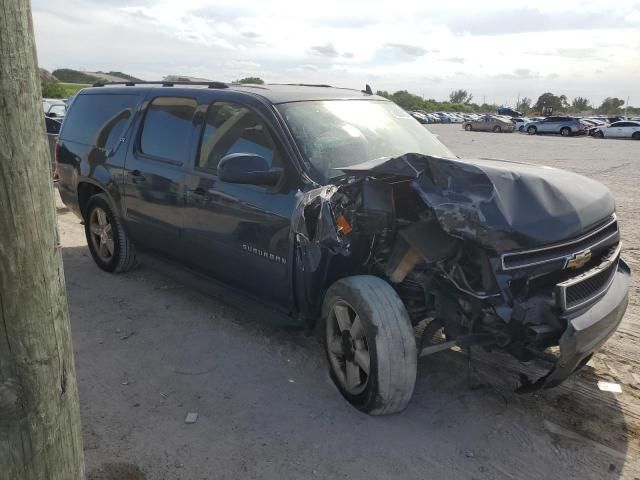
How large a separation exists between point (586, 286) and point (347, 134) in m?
1.88

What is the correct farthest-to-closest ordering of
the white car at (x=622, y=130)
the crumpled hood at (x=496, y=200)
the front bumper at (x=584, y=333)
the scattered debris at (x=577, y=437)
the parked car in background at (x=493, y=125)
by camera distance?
the parked car in background at (x=493, y=125) < the white car at (x=622, y=130) < the scattered debris at (x=577, y=437) < the crumpled hood at (x=496, y=200) < the front bumper at (x=584, y=333)

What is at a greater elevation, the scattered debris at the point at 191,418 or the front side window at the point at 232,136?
the front side window at the point at 232,136

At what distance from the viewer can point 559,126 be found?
138 ft

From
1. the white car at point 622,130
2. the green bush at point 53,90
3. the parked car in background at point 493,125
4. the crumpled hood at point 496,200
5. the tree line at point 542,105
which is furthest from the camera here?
the tree line at point 542,105

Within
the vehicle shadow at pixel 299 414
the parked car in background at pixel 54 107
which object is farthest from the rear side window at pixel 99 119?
the parked car in background at pixel 54 107

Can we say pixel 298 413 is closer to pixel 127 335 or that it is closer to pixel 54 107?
pixel 127 335

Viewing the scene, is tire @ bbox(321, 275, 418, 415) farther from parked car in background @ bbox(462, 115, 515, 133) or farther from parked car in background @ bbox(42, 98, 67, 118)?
parked car in background @ bbox(462, 115, 515, 133)

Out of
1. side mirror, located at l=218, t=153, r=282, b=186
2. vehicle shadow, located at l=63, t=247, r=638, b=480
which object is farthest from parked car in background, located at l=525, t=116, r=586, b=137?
side mirror, located at l=218, t=153, r=282, b=186

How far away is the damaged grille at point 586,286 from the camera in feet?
9.18

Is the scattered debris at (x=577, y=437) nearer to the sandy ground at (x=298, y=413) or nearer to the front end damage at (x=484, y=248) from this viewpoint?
the sandy ground at (x=298, y=413)

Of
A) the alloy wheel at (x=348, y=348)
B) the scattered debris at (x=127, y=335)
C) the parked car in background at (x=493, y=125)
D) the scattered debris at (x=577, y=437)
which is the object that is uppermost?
the alloy wheel at (x=348, y=348)

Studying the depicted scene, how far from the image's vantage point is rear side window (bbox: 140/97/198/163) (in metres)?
4.58

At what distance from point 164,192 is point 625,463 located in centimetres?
374

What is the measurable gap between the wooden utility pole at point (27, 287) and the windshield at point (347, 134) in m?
2.12
